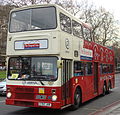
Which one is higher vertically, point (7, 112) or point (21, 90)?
point (21, 90)

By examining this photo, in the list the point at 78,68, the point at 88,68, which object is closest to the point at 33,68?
the point at 78,68

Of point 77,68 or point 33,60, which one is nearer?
point 33,60

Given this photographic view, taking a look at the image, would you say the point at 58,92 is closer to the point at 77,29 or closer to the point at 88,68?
the point at 77,29

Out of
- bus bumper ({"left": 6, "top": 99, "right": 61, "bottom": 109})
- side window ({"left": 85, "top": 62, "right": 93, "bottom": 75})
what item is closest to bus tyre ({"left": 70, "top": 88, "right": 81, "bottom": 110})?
side window ({"left": 85, "top": 62, "right": 93, "bottom": 75})

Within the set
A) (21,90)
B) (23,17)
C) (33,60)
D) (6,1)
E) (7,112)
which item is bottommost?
(7,112)

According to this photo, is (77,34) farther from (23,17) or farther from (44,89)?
→ (44,89)

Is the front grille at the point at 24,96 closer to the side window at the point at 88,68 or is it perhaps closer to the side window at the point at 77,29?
the side window at the point at 77,29

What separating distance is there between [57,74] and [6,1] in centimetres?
3109

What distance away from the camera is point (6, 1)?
36906 millimetres

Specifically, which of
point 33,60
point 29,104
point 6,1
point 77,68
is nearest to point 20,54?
point 33,60

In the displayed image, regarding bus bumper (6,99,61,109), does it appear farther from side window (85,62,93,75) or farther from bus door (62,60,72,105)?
side window (85,62,93,75)

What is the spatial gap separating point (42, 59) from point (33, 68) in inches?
20.1

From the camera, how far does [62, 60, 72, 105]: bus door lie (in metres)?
9.02

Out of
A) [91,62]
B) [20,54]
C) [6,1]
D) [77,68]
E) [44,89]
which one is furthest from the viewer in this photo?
[6,1]
